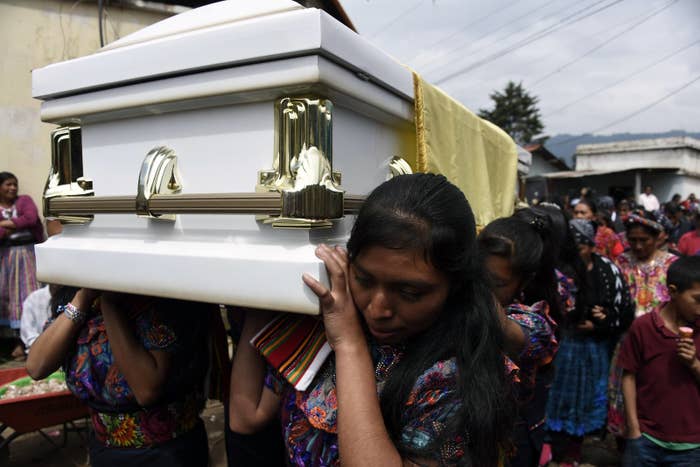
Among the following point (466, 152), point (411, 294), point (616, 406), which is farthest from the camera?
point (616, 406)

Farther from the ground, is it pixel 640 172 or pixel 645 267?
pixel 640 172

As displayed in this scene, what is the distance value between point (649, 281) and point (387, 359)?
3.86 metres

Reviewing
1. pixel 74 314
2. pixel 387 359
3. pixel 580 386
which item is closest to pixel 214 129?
pixel 387 359

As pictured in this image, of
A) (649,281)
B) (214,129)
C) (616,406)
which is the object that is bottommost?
(616,406)

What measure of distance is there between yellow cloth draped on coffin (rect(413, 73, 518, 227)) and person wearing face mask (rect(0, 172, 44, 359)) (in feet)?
16.1

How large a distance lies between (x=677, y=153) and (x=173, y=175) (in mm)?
23778

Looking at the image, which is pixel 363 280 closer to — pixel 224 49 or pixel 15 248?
pixel 224 49

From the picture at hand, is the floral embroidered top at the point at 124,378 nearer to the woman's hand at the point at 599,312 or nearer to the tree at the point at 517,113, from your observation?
the woman's hand at the point at 599,312

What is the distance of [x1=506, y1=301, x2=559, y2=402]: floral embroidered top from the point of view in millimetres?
1870

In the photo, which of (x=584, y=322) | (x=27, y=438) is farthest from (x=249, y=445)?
(x=27, y=438)

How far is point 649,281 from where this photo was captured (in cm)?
411

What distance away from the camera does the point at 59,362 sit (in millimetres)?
1502

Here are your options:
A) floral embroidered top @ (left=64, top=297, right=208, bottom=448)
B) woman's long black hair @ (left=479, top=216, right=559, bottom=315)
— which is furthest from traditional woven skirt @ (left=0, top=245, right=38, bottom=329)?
woman's long black hair @ (left=479, top=216, right=559, bottom=315)

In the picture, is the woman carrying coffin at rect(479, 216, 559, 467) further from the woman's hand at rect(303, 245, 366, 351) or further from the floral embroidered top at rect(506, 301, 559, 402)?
the woman's hand at rect(303, 245, 366, 351)
